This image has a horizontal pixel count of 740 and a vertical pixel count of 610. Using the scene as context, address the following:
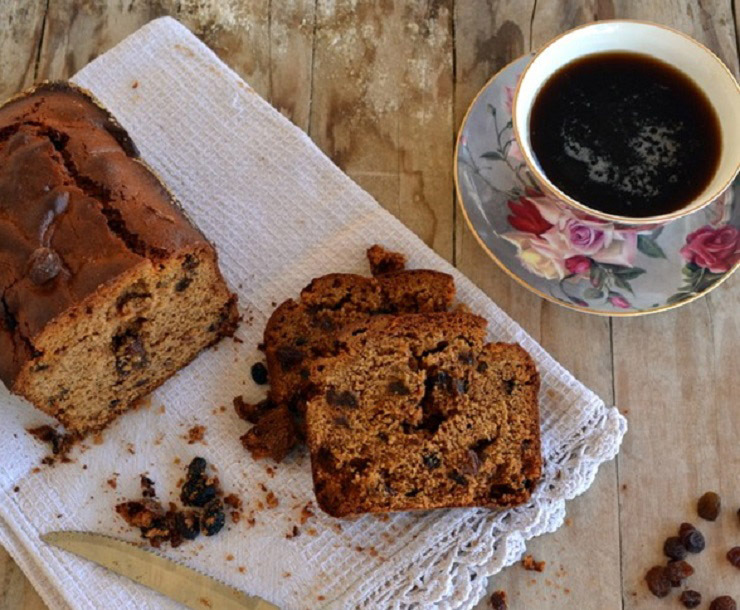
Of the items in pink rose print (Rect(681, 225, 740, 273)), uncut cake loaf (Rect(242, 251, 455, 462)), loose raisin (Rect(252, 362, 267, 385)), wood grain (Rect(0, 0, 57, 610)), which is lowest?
pink rose print (Rect(681, 225, 740, 273))

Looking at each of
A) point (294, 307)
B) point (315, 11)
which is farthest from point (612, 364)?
point (315, 11)

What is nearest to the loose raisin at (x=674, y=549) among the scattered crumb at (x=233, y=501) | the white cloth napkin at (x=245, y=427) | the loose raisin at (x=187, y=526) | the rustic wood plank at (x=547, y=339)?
the rustic wood plank at (x=547, y=339)

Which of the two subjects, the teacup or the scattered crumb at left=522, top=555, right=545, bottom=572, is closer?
the teacup

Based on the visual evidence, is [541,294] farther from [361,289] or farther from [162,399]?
[162,399]

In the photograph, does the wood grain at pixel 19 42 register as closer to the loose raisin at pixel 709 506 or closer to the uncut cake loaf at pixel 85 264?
the uncut cake loaf at pixel 85 264

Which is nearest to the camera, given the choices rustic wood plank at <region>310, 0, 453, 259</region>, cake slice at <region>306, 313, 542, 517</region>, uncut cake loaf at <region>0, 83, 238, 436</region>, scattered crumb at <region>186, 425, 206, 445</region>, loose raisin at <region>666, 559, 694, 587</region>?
uncut cake loaf at <region>0, 83, 238, 436</region>

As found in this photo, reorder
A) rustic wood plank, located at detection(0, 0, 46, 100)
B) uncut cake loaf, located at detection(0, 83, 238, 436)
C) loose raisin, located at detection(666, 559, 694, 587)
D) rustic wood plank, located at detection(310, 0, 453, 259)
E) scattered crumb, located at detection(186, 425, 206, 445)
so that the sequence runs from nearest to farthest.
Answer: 1. uncut cake loaf, located at detection(0, 83, 238, 436)
2. loose raisin, located at detection(666, 559, 694, 587)
3. scattered crumb, located at detection(186, 425, 206, 445)
4. rustic wood plank, located at detection(310, 0, 453, 259)
5. rustic wood plank, located at detection(0, 0, 46, 100)

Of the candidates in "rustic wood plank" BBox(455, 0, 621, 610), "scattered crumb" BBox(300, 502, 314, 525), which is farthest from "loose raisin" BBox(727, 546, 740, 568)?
"scattered crumb" BBox(300, 502, 314, 525)

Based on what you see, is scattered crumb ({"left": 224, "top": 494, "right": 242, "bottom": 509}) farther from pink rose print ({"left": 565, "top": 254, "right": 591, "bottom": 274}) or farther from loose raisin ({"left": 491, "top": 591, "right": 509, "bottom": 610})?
pink rose print ({"left": 565, "top": 254, "right": 591, "bottom": 274})
